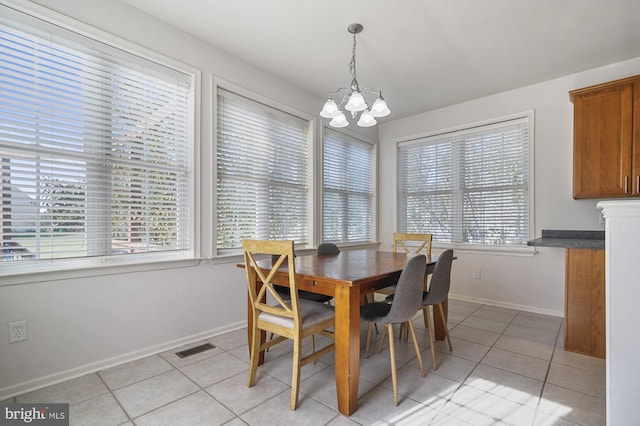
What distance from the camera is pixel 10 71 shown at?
6.23ft

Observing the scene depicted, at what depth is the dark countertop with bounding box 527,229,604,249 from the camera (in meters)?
2.43

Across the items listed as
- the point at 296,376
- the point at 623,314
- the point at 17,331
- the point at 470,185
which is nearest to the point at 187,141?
the point at 17,331

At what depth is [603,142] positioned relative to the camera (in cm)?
283

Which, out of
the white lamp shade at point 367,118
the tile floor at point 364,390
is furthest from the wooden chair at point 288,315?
the white lamp shade at point 367,118

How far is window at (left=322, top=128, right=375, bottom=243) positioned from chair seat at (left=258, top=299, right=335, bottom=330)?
2.09 metres

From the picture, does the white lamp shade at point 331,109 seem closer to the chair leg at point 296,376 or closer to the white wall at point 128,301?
the white wall at point 128,301

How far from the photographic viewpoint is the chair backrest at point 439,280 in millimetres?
2189

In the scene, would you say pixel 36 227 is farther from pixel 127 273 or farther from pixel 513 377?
pixel 513 377

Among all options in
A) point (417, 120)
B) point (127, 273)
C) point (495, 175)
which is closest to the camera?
point (127, 273)

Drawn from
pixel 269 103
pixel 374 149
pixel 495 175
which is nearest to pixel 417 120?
pixel 374 149

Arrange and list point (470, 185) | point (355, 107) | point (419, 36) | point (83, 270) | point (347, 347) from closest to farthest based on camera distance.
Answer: point (347, 347), point (83, 270), point (355, 107), point (419, 36), point (470, 185)

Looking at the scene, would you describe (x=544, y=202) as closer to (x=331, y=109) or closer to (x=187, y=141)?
(x=331, y=109)

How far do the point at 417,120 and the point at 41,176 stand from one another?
14.4 feet

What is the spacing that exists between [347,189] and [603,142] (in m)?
2.81
